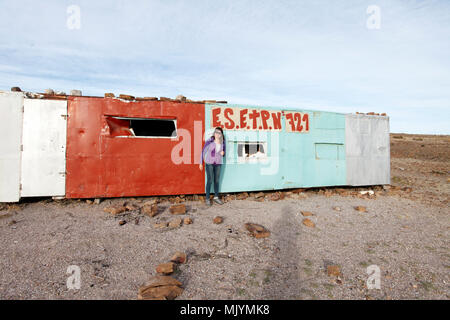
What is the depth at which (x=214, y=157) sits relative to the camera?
238 inches

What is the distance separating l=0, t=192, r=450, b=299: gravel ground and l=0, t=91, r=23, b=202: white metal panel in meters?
0.47

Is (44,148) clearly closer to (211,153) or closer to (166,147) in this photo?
(166,147)

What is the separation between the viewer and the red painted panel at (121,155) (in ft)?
18.9

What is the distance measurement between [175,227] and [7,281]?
8.10 feet

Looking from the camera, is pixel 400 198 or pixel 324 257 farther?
pixel 400 198

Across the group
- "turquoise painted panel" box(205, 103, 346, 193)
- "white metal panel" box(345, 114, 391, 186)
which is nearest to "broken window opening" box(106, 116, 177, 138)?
"turquoise painted panel" box(205, 103, 346, 193)

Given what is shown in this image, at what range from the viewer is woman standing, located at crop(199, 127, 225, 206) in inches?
238

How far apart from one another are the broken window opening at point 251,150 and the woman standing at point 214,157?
99 centimetres

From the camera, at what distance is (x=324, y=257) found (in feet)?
→ 11.5

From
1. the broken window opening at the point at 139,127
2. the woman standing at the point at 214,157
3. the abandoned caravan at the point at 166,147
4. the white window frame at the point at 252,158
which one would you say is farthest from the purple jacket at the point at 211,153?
the broken window opening at the point at 139,127

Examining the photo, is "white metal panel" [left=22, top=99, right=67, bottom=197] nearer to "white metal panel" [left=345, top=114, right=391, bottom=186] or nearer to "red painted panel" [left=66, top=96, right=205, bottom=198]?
"red painted panel" [left=66, top=96, right=205, bottom=198]

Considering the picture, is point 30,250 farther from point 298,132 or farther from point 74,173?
point 298,132

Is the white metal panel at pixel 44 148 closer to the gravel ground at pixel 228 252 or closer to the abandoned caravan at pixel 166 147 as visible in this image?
the abandoned caravan at pixel 166 147
